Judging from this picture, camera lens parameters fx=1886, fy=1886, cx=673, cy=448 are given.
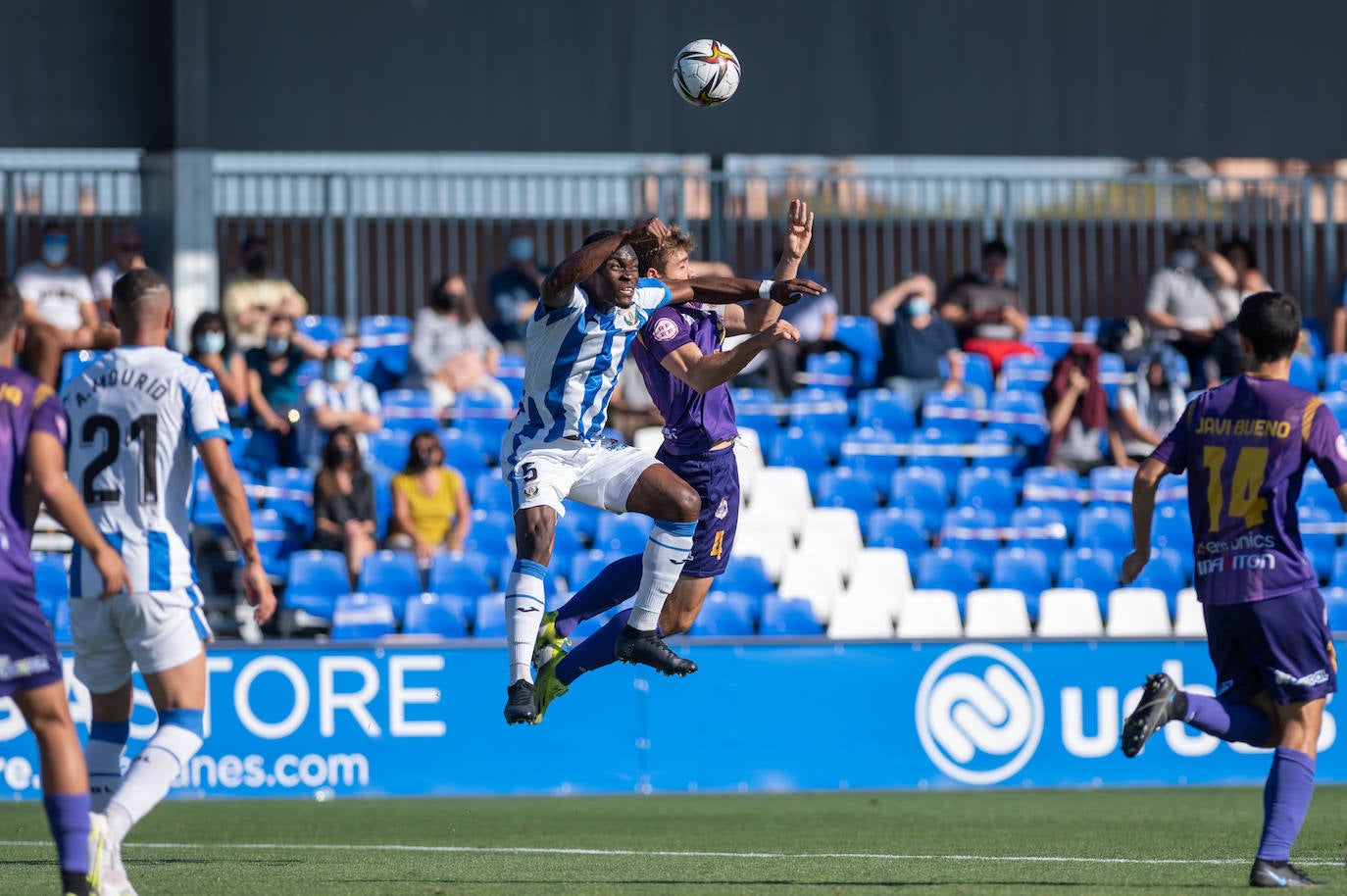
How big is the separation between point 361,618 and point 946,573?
4680mm

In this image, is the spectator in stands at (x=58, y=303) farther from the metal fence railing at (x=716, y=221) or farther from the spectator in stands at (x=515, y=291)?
the spectator in stands at (x=515, y=291)

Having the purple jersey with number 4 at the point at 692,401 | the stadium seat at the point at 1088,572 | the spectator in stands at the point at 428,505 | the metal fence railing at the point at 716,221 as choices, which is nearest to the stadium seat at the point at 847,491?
the stadium seat at the point at 1088,572

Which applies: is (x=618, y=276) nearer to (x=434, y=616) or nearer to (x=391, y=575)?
(x=434, y=616)

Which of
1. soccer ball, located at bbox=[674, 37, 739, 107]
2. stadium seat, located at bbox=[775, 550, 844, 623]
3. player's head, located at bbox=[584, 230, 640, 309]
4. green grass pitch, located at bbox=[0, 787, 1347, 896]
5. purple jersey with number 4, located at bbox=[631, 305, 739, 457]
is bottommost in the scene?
green grass pitch, located at bbox=[0, 787, 1347, 896]

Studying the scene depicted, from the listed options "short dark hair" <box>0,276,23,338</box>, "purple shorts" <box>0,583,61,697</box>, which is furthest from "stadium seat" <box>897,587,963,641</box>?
"short dark hair" <box>0,276,23,338</box>

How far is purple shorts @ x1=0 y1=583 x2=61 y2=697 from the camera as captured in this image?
19.8 ft

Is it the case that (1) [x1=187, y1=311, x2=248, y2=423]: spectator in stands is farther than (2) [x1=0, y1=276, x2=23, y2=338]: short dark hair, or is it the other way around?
(1) [x1=187, y1=311, x2=248, y2=423]: spectator in stands

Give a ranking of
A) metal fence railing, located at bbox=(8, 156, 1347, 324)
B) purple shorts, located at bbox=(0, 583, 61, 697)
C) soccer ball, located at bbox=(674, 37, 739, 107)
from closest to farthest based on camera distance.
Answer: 1. purple shorts, located at bbox=(0, 583, 61, 697)
2. soccer ball, located at bbox=(674, 37, 739, 107)
3. metal fence railing, located at bbox=(8, 156, 1347, 324)

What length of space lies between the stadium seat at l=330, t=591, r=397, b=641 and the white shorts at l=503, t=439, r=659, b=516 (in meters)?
5.44

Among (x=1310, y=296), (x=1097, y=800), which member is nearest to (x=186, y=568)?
(x=1097, y=800)

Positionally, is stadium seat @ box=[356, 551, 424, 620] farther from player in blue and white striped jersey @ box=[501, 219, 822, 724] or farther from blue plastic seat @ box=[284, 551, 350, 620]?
player in blue and white striped jersey @ box=[501, 219, 822, 724]

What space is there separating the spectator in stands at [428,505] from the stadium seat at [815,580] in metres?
2.61

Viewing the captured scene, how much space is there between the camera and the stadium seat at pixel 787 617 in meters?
14.5

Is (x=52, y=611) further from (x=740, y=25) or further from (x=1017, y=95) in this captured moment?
(x=1017, y=95)
